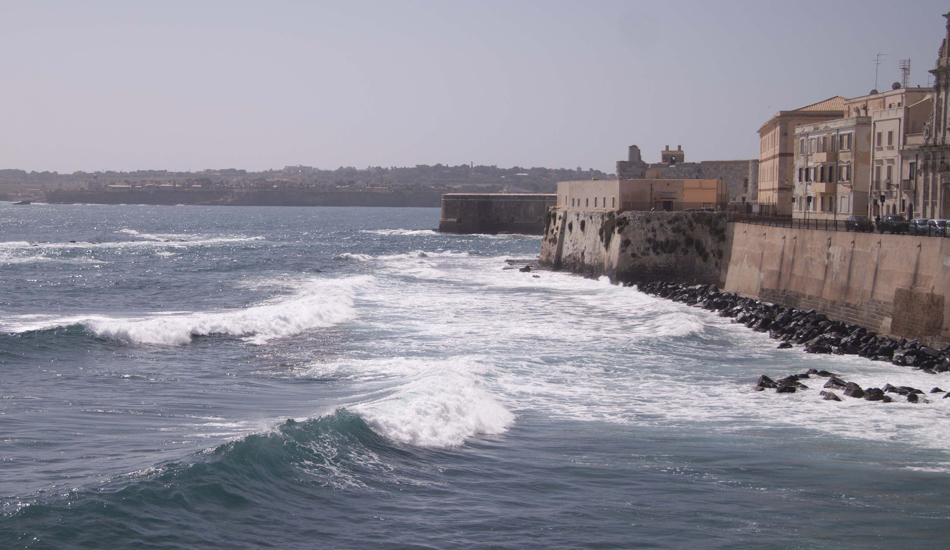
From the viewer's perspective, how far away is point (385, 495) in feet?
34.8

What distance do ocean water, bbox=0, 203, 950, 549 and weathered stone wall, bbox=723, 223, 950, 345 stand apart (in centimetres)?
238

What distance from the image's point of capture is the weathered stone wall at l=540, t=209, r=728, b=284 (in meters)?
34.0

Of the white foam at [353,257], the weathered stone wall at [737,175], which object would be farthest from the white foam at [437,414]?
the weathered stone wall at [737,175]

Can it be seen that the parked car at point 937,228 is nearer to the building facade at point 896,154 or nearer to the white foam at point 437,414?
the building facade at point 896,154

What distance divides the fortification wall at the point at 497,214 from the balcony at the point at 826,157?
4192 centimetres

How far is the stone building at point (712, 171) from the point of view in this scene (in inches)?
2159

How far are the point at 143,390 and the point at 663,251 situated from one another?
23.6m

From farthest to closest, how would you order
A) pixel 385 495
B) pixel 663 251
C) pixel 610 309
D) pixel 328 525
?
pixel 663 251 → pixel 610 309 → pixel 385 495 → pixel 328 525

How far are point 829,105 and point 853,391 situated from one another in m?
35.6

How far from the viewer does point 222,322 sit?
25.5 metres

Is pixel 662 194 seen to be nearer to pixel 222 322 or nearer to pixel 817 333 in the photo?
pixel 817 333

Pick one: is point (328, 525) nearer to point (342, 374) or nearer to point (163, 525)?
point (163, 525)

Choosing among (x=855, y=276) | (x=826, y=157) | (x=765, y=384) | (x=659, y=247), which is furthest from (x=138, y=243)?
(x=765, y=384)

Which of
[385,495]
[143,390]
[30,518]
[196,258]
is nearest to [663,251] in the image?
[143,390]
